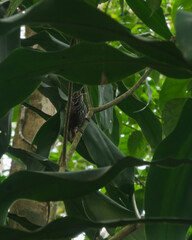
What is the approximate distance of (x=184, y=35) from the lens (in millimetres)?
507

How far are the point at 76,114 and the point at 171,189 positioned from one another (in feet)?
1.37

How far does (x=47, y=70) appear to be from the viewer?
22.5 inches

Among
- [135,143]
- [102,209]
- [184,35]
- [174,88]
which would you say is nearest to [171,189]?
[102,209]

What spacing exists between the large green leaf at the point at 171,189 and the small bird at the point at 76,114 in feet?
1.13

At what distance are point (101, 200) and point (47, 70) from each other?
0.83ft

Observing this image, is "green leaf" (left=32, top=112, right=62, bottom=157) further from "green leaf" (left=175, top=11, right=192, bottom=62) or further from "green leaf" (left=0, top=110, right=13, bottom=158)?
"green leaf" (left=175, top=11, right=192, bottom=62)

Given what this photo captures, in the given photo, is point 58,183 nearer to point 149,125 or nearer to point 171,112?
point 171,112

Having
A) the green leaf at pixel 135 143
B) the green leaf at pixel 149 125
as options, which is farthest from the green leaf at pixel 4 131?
the green leaf at pixel 135 143

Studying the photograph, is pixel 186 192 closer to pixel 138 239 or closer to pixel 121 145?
pixel 138 239

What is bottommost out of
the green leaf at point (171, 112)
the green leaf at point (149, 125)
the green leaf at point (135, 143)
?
the green leaf at point (135, 143)

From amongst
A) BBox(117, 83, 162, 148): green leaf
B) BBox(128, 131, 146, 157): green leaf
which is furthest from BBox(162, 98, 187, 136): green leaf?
BBox(128, 131, 146, 157): green leaf

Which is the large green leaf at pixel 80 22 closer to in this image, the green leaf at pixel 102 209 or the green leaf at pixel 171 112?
the green leaf at pixel 171 112

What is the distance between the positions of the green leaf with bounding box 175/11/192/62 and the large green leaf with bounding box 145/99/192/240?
12 cm

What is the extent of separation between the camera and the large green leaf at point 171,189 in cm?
61
